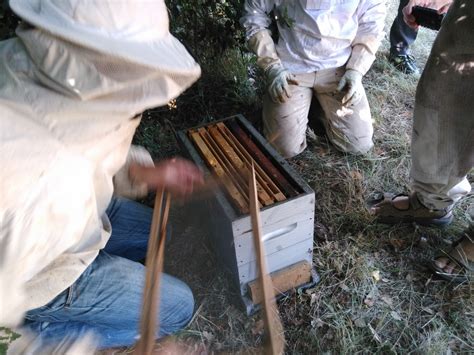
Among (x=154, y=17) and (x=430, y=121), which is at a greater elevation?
(x=154, y=17)

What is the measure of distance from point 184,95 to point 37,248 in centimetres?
256

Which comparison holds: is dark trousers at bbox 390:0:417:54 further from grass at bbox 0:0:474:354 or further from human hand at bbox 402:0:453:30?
human hand at bbox 402:0:453:30

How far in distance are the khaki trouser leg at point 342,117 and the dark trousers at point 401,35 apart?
1420 millimetres

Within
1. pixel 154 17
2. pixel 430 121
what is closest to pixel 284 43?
pixel 430 121

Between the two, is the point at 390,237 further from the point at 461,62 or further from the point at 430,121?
the point at 461,62

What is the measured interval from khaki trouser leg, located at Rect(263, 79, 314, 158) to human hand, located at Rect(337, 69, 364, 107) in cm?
29

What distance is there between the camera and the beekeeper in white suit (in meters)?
2.71

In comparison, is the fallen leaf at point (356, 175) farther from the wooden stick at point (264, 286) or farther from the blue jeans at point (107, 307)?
the blue jeans at point (107, 307)

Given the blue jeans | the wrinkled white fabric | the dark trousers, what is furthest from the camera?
the dark trousers

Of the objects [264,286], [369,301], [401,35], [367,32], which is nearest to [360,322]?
[369,301]

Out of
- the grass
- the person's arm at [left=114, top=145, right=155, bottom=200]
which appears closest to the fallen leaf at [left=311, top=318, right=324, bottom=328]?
the grass

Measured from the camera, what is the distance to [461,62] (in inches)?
73.4

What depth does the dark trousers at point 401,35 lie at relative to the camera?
3.99 m

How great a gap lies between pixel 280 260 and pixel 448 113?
4.03ft
